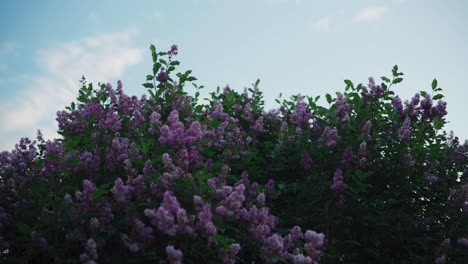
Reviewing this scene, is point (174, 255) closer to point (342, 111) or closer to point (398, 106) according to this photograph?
point (342, 111)

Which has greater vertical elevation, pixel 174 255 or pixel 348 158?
pixel 348 158

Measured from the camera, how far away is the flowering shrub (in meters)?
3.65

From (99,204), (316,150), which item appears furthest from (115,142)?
(316,150)

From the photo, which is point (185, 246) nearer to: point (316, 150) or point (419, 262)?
point (316, 150)

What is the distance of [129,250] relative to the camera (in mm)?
3590

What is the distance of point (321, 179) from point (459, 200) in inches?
60.7

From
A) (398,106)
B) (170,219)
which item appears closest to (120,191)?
(170,219)

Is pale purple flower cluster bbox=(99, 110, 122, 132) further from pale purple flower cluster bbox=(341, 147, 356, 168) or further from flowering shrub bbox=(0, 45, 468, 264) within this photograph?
pale purple flower cluster bbox=(341, 147, 356, 168)

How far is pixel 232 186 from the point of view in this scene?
4875mm

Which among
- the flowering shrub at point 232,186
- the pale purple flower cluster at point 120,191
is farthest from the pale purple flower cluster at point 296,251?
the pale purple flower cluster at point 120,191

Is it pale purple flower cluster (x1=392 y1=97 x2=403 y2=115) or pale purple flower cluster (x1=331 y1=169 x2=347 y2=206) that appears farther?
pale purple flower cluster (x1=392 y1=97 x2=403 y2=115)

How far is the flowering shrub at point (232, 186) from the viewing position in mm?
3654

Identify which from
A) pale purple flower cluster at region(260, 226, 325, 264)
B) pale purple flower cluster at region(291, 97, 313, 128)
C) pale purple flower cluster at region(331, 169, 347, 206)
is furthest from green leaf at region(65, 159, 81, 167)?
pale purple flower cluster at region(291, 97, 313, 128)

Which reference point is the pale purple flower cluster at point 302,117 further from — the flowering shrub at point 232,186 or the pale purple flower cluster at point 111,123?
the pale purple flower cluster at point 111,123
